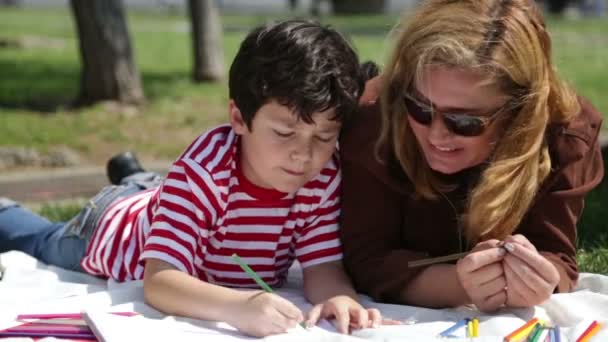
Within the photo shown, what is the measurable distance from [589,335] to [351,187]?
32.2 inches

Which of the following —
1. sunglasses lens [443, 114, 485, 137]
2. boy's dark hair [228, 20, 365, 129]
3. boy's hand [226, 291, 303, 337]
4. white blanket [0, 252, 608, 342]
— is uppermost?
boy's dark hair [228, 20, 365, 129]

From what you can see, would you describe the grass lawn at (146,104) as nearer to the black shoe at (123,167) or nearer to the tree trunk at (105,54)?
the tree trunk at (105,54)

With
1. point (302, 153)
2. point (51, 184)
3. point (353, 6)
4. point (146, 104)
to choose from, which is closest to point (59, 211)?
point (51, 184)

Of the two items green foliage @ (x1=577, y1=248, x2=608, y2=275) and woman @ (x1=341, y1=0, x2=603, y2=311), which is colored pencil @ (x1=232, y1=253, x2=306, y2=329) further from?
green foliage @ (x1=577, y1=248, x2=608, y2=275)

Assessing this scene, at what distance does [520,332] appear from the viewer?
2.45m

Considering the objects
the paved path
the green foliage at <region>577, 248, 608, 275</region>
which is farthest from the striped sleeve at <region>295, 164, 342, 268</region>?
the paved path

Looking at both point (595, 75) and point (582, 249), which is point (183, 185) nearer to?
point (582, 249)

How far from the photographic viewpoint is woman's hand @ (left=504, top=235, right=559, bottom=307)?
2467 millimetres

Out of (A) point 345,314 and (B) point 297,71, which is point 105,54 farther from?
(A) point 345,314

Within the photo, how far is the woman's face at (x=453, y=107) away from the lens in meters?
2.49

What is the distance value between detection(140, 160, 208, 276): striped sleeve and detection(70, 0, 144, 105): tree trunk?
14.5ft

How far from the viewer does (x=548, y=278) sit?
2.53m

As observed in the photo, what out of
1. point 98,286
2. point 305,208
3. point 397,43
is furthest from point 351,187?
point 98,286

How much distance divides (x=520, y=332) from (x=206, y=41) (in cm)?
Answer: 641
